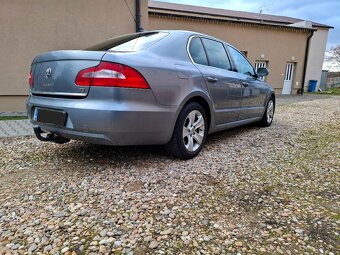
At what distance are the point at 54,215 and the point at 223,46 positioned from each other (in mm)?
3376

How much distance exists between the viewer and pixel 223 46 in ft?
14.0

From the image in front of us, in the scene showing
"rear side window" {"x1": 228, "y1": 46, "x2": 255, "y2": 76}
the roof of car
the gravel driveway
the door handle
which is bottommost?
the gravel driveway

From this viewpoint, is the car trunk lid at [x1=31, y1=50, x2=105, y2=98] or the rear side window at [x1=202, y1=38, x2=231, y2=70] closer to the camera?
the car trunk lid at [x1=31, y1=50, x2=105, y2=98]

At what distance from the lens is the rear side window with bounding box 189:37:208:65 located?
3443 millimetres

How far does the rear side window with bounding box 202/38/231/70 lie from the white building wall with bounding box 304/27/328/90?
19.0 meters

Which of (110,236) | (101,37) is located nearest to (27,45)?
(101,37)

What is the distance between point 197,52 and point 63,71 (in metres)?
1.70

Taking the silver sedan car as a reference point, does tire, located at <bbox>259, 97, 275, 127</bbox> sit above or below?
below

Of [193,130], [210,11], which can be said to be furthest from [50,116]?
[210,11]

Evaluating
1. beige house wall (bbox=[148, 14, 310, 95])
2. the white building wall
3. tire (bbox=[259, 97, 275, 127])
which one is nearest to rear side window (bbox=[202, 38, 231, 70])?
tire (bbox=[259, 97, 275, 127])

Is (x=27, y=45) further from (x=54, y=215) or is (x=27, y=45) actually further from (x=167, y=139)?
(x=54, y=215)

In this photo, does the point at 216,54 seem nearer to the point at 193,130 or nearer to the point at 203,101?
the point at 203,101

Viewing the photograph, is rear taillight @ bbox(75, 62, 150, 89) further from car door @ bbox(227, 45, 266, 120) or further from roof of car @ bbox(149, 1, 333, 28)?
roof of car @ bbox(149, 1, 333, 28)

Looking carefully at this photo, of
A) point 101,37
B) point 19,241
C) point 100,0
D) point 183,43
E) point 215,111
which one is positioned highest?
point 100,0
